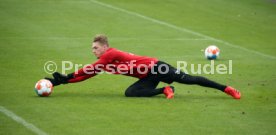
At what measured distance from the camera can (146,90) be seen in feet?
46.4

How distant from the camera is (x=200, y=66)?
18.2 meters

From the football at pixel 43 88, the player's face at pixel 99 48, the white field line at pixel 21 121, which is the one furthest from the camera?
the player's face at pixel 99 48

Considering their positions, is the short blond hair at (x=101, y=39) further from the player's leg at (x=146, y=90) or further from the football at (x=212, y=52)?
the football at (x=212, y=52)

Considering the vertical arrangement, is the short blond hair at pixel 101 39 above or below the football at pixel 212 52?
above

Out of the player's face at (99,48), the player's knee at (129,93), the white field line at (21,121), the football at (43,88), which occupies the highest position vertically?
the player's face at (99,48)

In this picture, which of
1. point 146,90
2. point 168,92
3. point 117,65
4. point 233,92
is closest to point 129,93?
point 146,90

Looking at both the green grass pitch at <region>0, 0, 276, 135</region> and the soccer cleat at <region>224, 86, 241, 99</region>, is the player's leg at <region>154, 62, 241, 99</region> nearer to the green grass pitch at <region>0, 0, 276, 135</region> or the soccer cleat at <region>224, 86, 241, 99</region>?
the soccer cleat at <region>224, 86, 241, 99</region>

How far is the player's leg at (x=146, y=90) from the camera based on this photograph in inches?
555

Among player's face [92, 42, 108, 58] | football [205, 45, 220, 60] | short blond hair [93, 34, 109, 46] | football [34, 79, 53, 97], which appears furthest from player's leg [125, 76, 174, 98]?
football [205, 45, 220, 60]

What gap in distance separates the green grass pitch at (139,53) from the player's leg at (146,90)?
0.49ft

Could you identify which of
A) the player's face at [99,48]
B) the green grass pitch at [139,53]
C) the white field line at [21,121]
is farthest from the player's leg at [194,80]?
the white field line at [21,121]

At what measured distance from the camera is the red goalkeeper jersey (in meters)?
14.1

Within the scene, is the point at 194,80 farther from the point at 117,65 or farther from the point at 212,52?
the point at 212,52

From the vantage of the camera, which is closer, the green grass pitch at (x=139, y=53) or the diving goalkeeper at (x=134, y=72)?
the green grass pitch at (x=139, y=53)
